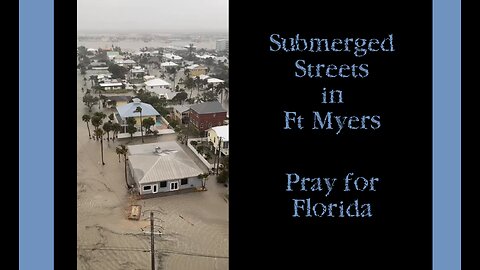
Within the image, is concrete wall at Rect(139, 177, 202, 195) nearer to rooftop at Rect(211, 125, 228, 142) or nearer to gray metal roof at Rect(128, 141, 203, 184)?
gray metal roof at Rect(128, 141, 203, 184)

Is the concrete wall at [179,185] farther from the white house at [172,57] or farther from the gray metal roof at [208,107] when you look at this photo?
the white house at [172,57]

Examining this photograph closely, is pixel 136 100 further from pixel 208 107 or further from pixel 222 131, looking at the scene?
pixel 222 131

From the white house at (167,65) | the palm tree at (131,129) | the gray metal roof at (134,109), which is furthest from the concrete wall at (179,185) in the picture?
the white house at (167,65)

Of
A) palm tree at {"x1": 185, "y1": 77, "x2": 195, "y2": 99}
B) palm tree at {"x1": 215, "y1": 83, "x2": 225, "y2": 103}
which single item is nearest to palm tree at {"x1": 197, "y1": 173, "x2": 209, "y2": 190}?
palm tree at {"x1": 215, "y1": 83, "x2": 225, "y2": 103}

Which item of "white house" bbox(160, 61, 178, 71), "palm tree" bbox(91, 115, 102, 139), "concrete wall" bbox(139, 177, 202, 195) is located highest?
"white house" bbox(160, 61, 178, 71)
